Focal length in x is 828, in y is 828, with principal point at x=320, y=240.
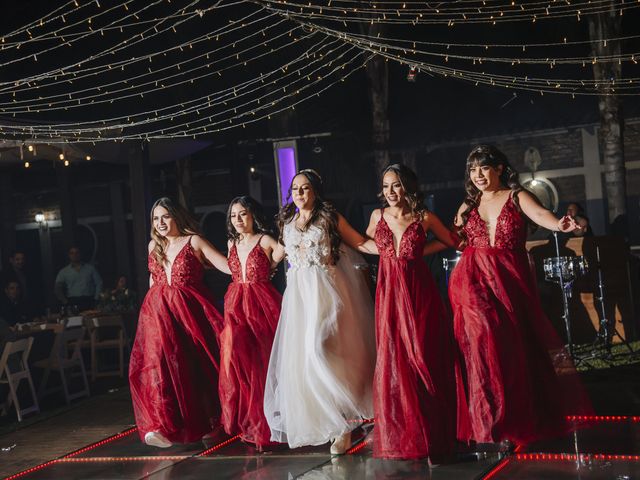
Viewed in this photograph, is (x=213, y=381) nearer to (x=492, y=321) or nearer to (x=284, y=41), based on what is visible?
(x=492, y=321)

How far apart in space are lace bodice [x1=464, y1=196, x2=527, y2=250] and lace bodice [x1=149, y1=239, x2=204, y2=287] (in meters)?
2.12

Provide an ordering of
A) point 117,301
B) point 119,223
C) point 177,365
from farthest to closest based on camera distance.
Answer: point 119,223 → point 117,301 → point 177,365

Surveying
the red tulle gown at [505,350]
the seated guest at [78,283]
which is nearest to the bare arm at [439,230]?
the red tulle gown at [505,350]

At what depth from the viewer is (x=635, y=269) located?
9.89 meters

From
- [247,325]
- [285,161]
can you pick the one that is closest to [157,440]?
[247,325]

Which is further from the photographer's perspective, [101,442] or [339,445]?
[101,442]

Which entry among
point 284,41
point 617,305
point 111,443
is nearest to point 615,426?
point 111,443

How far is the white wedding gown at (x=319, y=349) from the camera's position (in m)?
5.00

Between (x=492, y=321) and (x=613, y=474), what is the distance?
104 centimetres

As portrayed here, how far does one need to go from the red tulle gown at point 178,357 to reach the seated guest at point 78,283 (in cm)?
601

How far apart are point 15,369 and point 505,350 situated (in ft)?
17.0

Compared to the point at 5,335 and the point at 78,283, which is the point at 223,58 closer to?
the point at 78,283

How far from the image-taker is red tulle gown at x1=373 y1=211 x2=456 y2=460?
15.2ft

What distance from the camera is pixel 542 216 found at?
15.6 ft
